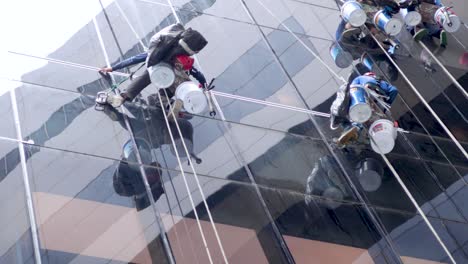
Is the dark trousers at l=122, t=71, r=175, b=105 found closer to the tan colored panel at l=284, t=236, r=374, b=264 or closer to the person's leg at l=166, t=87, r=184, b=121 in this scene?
the person's leg at l=166, t=87, r=184, b=121

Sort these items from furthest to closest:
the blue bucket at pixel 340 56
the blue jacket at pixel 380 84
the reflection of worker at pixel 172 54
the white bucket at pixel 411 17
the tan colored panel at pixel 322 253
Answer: the white bucket at pixel 411 17 < the blue bucket at pixel 340 56 < the blue jacket at pixel 380 84 < the reflection of worker at pixel 172 54 < the tan colored panel at pixel 322 253

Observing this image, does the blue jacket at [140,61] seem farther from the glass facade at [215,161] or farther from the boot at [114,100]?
the boot at [114,100]

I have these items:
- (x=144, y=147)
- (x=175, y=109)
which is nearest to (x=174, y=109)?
(x=175, y=109)

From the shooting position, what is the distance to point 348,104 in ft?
27.9

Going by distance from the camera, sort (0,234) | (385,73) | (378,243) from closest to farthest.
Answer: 1. (0,234)
2. (378,243)
3. (385,73)

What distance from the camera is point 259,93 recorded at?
9.22 metres

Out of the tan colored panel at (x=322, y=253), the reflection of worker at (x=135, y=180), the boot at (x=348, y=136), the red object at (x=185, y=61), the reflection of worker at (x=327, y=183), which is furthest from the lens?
the boot at (x=348, y=136)

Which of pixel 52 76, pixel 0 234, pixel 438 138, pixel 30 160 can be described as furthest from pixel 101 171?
pixel 438 138

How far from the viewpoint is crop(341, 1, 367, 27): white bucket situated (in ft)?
35.1

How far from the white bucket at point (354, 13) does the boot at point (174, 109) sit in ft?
11.4

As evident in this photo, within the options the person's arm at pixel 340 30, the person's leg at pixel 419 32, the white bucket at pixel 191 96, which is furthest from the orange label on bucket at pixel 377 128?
the person's leg at pixel 419 32

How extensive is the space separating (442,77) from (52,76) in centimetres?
469

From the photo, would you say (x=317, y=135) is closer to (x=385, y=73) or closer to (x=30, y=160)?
(x=385, y=73)

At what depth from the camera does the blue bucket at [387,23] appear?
10648 millimetres
